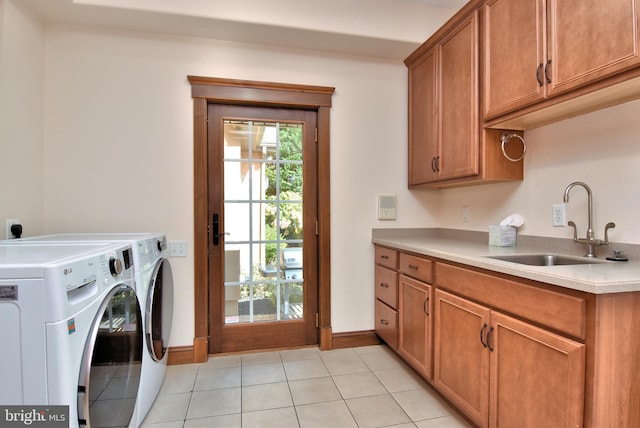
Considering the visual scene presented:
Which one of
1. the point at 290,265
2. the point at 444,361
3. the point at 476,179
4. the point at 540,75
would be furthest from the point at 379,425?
the point at 540,75

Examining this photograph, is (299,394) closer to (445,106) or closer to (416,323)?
(416,323)

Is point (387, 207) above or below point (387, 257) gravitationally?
above

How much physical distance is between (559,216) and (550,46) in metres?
0.88

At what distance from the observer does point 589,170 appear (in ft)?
5.41

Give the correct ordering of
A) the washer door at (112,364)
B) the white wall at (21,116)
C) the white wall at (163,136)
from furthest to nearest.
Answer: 1. the white wall at (163,136)
2. the white wall at (21,116)
3. the washer door at (112,364)

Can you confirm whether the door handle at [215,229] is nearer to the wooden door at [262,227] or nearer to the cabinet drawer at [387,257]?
the wooden door at [262,227]

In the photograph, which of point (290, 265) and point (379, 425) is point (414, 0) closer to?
point (290, 265)

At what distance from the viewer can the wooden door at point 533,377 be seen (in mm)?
1085

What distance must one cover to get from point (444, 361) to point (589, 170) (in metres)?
1.25

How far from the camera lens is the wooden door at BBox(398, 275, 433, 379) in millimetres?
1923

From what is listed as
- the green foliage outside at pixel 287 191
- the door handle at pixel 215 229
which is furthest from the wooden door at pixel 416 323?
the door handle at pixel 215 229

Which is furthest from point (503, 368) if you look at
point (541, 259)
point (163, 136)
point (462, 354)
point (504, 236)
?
point (163, 136)

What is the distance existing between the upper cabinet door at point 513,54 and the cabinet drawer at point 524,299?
913mm

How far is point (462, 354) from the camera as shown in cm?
163
